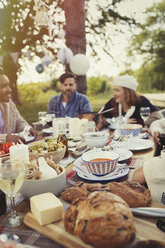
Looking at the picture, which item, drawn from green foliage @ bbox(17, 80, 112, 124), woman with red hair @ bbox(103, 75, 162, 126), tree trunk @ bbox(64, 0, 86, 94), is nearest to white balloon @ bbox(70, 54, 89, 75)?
tree trunk @ bbox(64, 0, 86, 94)

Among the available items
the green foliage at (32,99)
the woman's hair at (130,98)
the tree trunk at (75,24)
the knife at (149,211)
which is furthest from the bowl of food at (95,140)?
the green foliage at (32,99)

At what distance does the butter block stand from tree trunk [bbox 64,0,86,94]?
4.78m

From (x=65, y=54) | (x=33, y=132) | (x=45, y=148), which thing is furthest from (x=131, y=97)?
(x=45, y=148)

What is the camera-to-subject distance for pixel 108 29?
600 cm

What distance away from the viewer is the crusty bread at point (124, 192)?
83cm

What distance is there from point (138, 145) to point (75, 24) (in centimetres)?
414

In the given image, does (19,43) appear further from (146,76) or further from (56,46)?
(146,76)

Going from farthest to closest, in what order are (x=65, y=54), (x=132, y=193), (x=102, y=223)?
(x=65, y=54)
(x=132, y=193)
(x=102, y=223)

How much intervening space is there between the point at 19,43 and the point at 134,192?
580cm

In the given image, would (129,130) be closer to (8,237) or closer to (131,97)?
(8,237)

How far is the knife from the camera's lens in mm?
760

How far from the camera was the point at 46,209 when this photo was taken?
73 centimetres

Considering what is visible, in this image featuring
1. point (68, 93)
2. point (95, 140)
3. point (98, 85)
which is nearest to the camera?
point (95, 140)

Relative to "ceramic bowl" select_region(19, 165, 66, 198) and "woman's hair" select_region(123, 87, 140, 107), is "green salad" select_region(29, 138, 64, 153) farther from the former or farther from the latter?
"woman's hair" select_region(123, 87, 140, 107)
